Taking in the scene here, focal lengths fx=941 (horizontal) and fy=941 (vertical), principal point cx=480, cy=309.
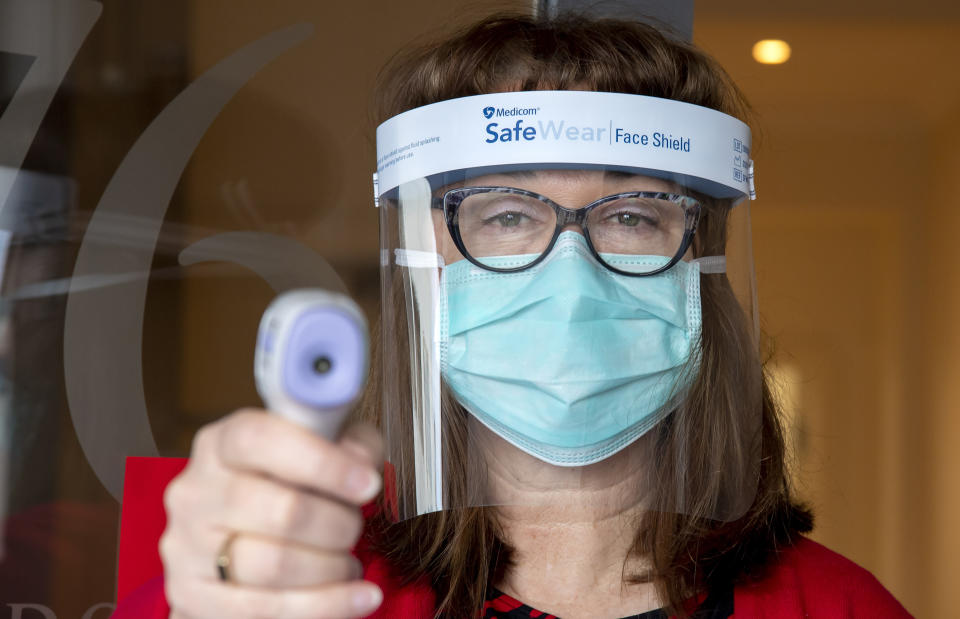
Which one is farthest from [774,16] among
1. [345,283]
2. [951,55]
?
[345,283]

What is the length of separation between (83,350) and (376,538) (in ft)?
3.12

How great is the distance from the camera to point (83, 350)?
209 centimetres

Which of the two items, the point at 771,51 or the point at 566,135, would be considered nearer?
the point at 566,135

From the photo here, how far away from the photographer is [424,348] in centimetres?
143

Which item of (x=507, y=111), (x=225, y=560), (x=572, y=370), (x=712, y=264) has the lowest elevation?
(x=225, y=560)

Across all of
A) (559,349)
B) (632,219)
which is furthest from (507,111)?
(559,349)

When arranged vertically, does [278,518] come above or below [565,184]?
below

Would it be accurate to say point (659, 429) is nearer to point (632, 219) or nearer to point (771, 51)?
point (632, 219)

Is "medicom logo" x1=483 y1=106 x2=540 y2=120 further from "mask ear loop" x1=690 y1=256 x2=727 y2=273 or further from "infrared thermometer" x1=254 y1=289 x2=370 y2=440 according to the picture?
"infrared thermometer" x1=254 y1=289 x2=370 y2=440

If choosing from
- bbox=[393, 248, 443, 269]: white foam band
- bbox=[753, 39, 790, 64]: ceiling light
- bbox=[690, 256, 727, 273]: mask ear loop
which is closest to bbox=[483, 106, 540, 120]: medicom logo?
bbox=[393, 248, 443, 269]: white foam band

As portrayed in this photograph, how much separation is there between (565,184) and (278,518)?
797 millimetres

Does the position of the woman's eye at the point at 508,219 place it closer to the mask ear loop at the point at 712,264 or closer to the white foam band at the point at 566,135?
the white foam band at the point at 566,135

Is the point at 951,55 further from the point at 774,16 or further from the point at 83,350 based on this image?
the point at 83,350

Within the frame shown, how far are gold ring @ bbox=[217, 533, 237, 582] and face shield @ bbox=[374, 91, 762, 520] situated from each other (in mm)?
606
